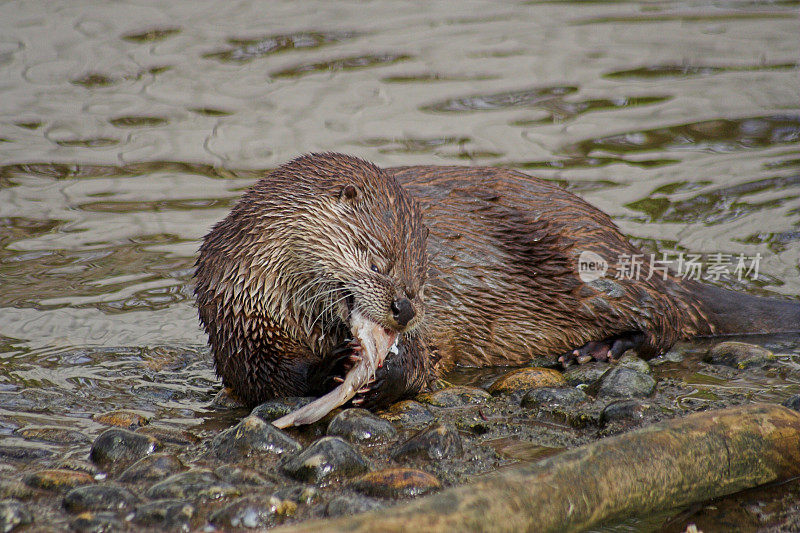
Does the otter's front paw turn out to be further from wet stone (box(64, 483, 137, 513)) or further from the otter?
wet stone (box(64, 483, 137, 513))

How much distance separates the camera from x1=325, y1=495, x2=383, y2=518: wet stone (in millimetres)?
2494

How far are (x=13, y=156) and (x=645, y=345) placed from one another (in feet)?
14.9

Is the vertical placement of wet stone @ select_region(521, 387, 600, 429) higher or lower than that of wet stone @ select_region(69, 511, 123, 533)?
lower

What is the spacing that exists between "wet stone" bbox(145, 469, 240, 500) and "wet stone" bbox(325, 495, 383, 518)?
29cm

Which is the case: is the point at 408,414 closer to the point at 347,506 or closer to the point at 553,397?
the point at 553,397

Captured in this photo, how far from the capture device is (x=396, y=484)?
2.67m

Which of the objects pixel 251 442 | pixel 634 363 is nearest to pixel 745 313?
pixel 634 363

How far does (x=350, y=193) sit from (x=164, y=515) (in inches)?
51.2

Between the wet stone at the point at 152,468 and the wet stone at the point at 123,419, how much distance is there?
0.52 m

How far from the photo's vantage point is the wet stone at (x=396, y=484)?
105 inches

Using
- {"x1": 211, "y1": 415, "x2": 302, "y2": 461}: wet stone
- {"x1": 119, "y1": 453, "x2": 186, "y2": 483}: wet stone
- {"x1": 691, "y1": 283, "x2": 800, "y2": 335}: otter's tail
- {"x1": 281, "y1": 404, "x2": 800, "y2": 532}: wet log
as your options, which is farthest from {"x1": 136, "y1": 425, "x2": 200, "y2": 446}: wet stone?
{"x1": 691, "y1": 283, "x2": 800, "y2": 335}: otter's tail

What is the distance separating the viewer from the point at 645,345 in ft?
14.2

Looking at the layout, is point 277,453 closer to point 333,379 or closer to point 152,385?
point 333,379

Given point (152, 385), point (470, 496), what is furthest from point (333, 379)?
point (470, 496)
